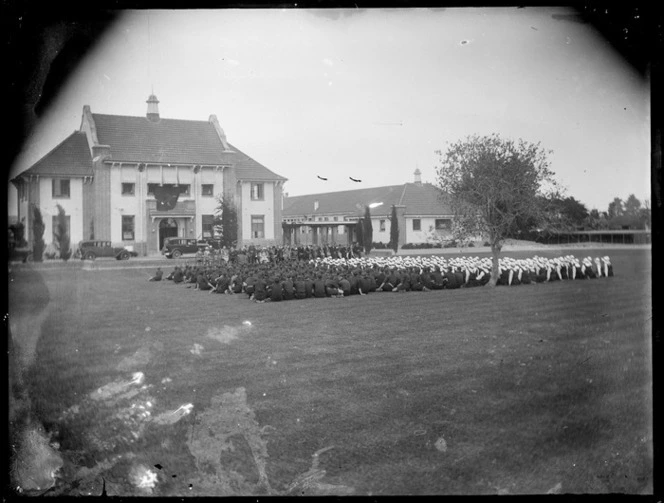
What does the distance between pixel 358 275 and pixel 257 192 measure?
4.18 feet

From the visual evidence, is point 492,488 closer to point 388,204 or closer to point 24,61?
point 388,204

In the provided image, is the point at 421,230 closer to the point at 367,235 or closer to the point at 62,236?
the point at 367,235

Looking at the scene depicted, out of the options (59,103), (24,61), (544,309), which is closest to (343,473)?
(544,309)

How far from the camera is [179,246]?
→ 14.9 ft

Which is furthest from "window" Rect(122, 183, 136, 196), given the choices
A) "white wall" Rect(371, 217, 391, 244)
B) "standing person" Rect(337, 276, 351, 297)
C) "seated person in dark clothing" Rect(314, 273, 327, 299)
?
"white wall" Rect(371, 217, 391, 244)

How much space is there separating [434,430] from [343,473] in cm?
72

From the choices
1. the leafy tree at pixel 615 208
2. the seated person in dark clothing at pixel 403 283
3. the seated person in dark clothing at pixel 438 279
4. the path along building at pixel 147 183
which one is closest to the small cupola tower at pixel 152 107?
the path along building at pixel 147 183

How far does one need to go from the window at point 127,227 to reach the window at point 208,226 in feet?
2.03

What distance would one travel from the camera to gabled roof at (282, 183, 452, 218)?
4.44 meters

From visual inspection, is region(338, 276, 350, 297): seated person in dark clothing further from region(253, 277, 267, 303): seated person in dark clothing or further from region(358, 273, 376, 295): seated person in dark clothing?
region(253, 277, 267, 303): seated person in dark clothing

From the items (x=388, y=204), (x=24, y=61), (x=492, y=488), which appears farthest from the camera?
(x=388, y=204)

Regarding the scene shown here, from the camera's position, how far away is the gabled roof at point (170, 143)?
4.11 m

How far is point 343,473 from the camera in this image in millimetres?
3408

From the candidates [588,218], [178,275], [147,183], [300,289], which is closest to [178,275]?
[178,275]
